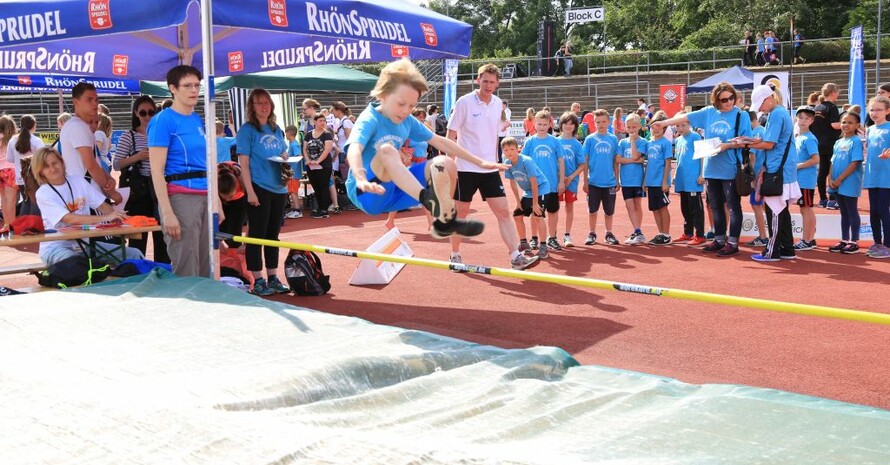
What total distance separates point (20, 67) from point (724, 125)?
807 cm

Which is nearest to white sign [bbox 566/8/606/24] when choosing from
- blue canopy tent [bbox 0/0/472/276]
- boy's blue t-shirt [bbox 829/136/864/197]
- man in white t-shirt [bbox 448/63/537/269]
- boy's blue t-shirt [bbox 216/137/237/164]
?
boy's blue t-shirt [bbox 216/137/237/164]

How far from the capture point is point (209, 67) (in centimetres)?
695

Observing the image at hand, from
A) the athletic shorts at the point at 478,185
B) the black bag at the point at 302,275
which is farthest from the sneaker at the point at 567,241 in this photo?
the black bag at the point at 302,275

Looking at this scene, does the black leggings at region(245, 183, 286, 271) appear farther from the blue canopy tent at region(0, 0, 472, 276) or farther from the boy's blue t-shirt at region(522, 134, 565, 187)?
the boy's blue t-shirt at region(522, 134, 565, 187)

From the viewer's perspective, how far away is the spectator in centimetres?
668

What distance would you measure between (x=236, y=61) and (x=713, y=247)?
5791mm

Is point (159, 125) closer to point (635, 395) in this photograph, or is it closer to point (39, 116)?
point (635, 395)

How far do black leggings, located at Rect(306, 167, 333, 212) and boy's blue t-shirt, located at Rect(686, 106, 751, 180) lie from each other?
7.24m

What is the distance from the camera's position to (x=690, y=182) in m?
10.2

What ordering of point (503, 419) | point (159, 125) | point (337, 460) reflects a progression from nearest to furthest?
1. point (337, 460)
2. point (503, 419)
3. point (159, 125)

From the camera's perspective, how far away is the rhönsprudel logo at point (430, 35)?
25.3 ft

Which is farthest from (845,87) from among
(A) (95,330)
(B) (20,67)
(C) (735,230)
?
(A) (95,330)

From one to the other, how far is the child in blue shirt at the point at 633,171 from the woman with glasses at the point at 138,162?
5557 millimetres

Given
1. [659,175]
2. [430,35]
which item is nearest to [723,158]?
[659,175]
